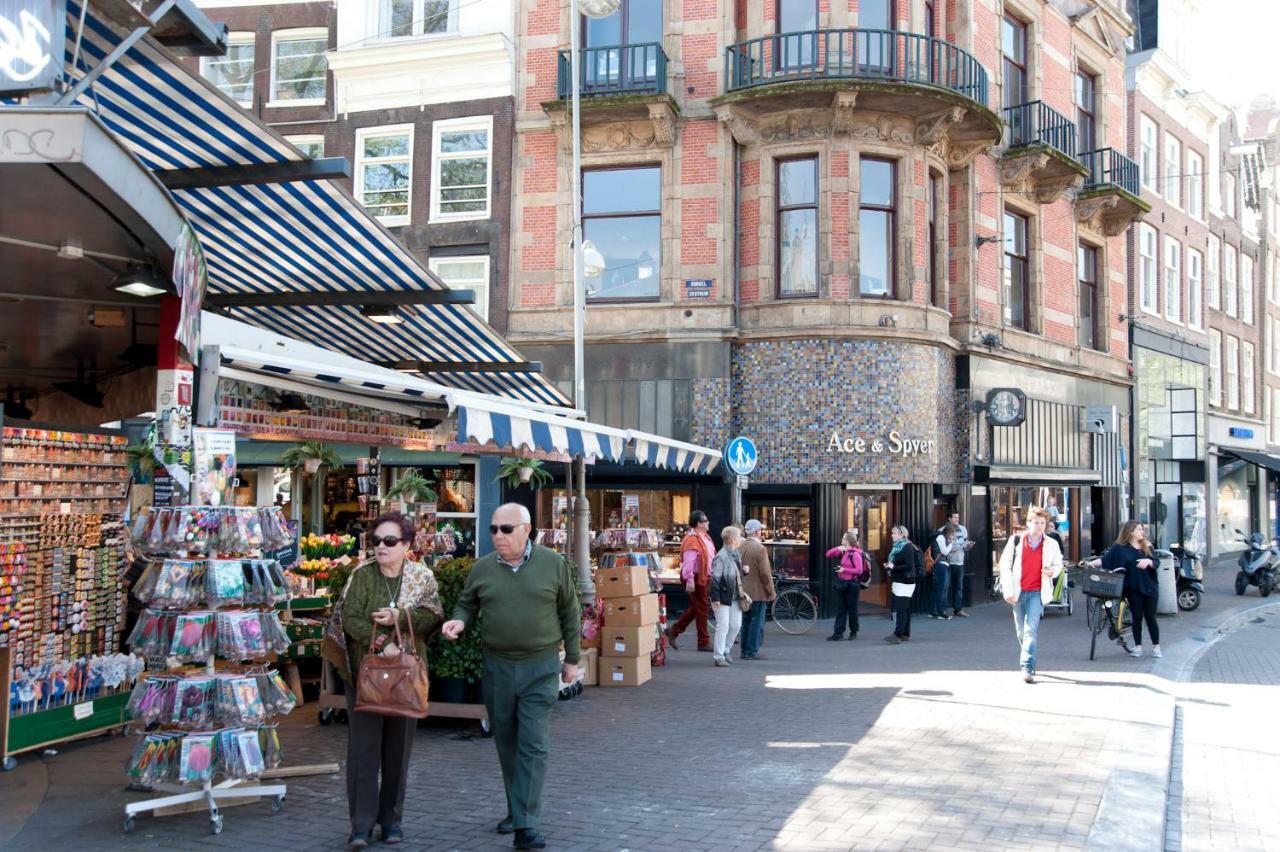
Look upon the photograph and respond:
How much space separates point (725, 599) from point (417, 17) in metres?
14.0

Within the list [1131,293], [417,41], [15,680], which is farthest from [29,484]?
[1131,293]

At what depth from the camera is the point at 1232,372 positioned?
118ft

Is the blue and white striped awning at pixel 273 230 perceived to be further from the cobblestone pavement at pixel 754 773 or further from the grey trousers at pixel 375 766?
the cobblestone pavement at pixel 754 773

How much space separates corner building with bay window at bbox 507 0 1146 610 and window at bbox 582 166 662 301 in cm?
4

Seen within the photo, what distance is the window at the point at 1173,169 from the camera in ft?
104

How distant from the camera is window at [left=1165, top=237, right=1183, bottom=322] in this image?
102 feet

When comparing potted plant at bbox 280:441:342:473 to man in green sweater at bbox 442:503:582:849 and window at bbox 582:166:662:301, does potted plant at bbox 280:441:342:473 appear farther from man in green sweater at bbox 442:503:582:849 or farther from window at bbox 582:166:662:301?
man in green sweater at bbox 442:503:582:849

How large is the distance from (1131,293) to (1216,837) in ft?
81.9

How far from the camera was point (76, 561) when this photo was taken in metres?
7.92

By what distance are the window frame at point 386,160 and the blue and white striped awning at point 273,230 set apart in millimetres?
8913

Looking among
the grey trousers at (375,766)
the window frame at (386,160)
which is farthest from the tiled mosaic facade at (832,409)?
the grey trousers at (375,766)

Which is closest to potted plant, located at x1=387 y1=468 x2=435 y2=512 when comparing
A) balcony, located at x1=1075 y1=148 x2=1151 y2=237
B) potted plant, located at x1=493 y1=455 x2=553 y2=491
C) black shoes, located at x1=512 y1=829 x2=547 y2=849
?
potted plant, located at x1=493 y1=455 x2=553 y2=491

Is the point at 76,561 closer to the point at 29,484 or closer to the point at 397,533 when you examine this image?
the point at 29,484

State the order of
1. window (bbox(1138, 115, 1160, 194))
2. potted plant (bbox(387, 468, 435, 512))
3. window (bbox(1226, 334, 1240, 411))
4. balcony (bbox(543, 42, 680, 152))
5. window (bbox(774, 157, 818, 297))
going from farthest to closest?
window (bbox(1226, 334, 1240, 411))
window (bbox(1138, 115, 1160, 194))
window (bbox(774, 157, 818, 297))
balcony (bbox(543, 42, 680, 152))
potted plant (bbox(387, 468, 435, 512))
